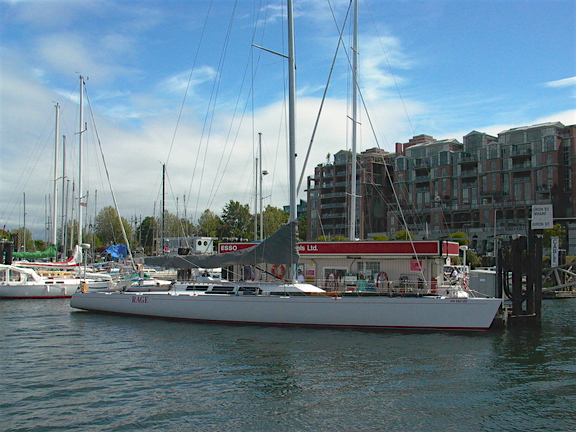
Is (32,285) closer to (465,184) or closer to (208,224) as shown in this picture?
(208,224)

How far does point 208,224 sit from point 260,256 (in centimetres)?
7732

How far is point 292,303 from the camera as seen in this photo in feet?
81.1

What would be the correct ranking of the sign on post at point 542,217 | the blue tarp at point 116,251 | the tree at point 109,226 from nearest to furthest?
the sign on post at point 542,217 → the blue tarp at point 116,251 → the tree at point 109,226

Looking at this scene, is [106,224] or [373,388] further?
[106,224]

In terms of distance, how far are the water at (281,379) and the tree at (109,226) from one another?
8483 cm

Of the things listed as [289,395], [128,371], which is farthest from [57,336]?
[289,395]

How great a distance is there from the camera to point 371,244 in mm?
30109

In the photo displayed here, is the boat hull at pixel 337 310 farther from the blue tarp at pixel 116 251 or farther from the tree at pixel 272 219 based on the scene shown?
the tree at pixel 272 219

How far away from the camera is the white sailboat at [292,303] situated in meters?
23.7

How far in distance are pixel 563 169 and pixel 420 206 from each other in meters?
25.2

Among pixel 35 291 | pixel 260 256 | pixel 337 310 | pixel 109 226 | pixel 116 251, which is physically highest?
pixel 109 226

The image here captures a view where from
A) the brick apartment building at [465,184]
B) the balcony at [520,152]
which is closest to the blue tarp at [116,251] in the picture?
the brick apartment building at [465,184]

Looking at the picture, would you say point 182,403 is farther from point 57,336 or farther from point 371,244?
point 371,244

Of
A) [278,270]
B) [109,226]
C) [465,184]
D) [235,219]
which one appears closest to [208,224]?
[235,219]
